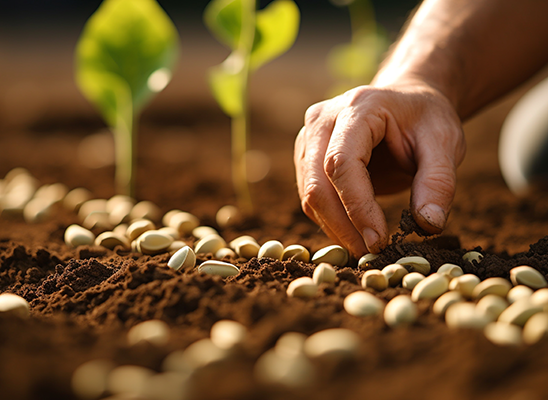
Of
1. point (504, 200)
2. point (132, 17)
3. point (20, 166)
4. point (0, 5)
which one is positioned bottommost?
point (504, 200)

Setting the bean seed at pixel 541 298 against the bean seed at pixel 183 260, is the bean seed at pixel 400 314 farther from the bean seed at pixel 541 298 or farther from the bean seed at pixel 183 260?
the bean seed at pixel 183 260

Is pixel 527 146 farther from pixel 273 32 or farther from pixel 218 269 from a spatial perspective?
pixel 218 269

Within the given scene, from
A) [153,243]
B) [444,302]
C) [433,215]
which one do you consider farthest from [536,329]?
[153,243]

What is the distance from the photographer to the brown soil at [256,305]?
65 cm

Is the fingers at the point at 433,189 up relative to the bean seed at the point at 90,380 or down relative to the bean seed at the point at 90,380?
down

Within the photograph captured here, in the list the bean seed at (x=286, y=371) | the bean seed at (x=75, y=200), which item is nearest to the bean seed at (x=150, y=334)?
the bean seed at (x=286, y=371)

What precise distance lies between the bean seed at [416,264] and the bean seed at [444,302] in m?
0.17

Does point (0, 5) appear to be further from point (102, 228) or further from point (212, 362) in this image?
point (212, 362)

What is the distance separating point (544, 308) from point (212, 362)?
525mm

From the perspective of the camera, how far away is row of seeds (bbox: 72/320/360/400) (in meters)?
0.64

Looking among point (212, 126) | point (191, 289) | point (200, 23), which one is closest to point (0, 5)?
point (200, 23)

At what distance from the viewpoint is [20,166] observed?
8.32ft

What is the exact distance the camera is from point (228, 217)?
1732 millimetres

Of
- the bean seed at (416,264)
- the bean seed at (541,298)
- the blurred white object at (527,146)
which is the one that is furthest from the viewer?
the blurred white object at (527,146)
